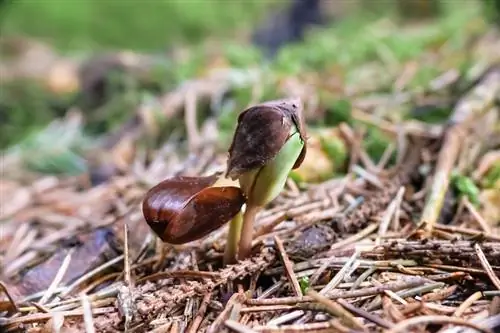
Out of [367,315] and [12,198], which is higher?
[367,315]

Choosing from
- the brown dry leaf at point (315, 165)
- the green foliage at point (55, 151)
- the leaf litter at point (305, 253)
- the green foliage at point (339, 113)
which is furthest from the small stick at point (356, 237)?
the green foliage at point (55, 151)

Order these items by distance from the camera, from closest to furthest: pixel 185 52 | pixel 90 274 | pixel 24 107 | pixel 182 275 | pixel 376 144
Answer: pixel 182 275 < pixel 90 274 < pixel 376 144 < pixel 24 107 < pixel 185 52

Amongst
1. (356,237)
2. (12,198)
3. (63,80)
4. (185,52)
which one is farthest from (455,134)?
(63,80)

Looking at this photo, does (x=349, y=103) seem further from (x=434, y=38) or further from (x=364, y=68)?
(x=434, y=38)

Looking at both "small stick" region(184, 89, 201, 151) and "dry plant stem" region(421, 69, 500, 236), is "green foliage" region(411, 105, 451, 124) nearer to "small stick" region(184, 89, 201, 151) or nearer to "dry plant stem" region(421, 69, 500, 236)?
"dry plant stem" region(421, 69, 500, 236)

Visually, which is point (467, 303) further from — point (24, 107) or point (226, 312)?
point (24, 107)

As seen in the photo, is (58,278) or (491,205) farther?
(491,205)
